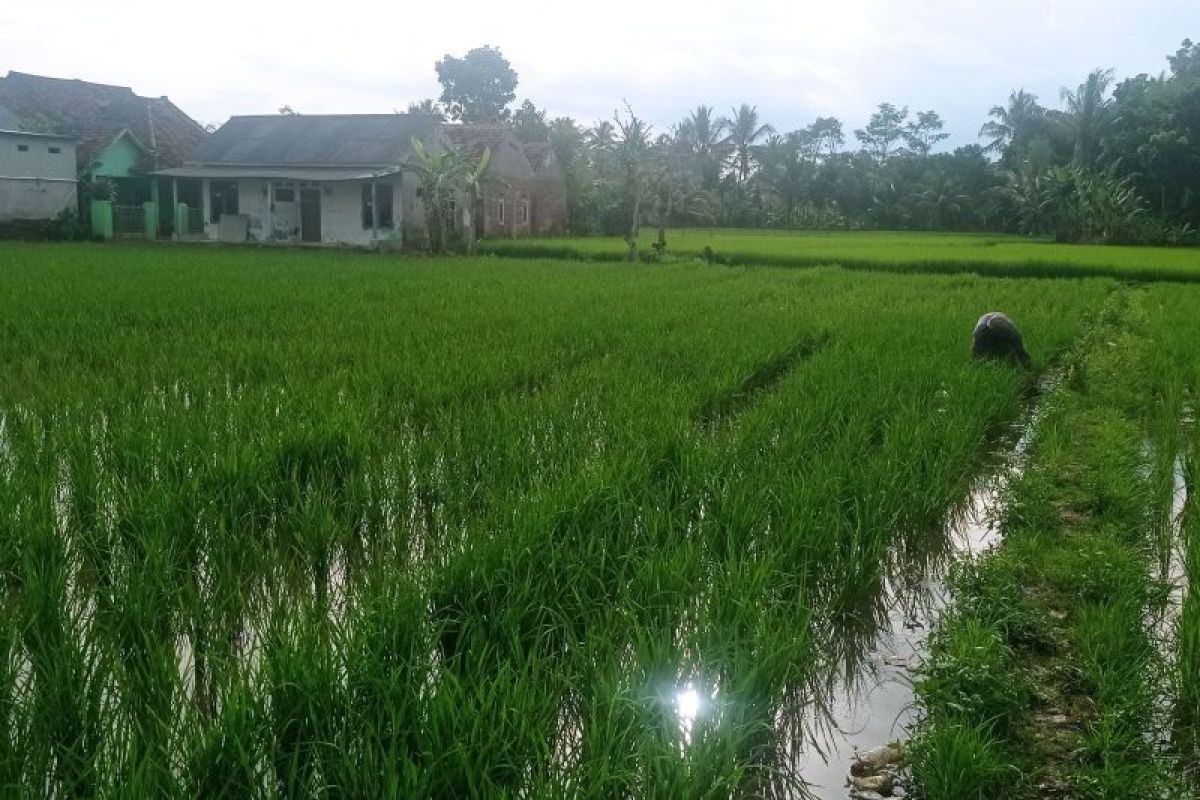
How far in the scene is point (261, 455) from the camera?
12.4ft

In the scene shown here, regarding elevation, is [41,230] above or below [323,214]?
below

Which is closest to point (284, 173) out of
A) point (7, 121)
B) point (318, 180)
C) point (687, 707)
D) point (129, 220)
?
point (318, 180)

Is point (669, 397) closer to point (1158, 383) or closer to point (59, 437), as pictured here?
point (59, 437)

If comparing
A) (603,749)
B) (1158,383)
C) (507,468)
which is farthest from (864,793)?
(1158,383)

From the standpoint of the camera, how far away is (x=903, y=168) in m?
37.7

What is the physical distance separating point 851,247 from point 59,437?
824 inches

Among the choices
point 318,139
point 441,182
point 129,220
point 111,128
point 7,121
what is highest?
point 111,128

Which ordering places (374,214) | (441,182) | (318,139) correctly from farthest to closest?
(318,139), (374,214), (441,182)

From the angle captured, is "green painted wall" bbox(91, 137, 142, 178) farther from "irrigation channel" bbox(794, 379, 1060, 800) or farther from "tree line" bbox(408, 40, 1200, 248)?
"irrigation channel" bbox(794, 379, 1060, 800)

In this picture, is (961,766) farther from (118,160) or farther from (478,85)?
(478,85)

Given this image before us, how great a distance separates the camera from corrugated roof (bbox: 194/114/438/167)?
2316cm

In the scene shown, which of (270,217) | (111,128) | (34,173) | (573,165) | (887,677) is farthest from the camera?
(573,165)

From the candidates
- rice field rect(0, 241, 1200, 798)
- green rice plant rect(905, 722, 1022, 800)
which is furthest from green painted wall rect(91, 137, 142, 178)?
green rice plant rect(905, 722, 1022, 800)

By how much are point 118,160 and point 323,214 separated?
5.98 m
